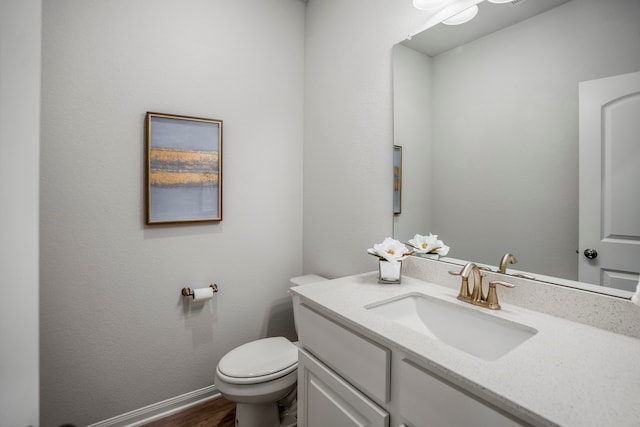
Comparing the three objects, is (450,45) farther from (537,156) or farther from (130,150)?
(130,150)

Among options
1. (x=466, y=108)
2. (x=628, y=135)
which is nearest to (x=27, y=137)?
(x=466, y=108)

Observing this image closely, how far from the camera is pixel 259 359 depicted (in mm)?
1550

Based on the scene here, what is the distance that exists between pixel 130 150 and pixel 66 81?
1.32 feet

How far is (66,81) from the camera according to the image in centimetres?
146

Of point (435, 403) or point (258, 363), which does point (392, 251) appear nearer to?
point (435, 403)

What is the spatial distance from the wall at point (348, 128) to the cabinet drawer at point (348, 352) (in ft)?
2.16

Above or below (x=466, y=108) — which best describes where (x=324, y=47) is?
above

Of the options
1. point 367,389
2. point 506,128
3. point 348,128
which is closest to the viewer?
point 367,389

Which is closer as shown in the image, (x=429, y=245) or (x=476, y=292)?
(x=476, y=292)

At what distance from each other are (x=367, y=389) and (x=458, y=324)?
42cm

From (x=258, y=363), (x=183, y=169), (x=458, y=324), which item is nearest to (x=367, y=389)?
(x=458, y=324)

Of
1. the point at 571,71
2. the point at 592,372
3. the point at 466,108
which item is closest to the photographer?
the point at 592,372

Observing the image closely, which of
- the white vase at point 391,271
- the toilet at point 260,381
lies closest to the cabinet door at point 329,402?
the toilet at point 260,381

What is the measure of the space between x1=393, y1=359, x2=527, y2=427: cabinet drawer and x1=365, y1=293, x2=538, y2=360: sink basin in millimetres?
333
